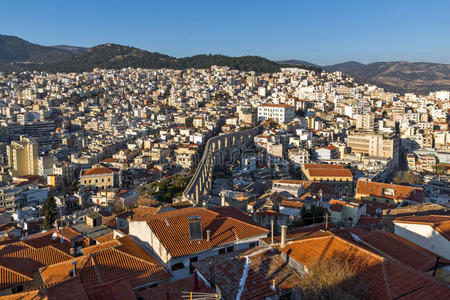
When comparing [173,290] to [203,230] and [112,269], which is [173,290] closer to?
[112,269]

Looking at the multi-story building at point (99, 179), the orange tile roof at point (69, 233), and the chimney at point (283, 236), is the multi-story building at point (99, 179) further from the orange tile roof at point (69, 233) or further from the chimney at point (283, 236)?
the chimney at point (283, 236)

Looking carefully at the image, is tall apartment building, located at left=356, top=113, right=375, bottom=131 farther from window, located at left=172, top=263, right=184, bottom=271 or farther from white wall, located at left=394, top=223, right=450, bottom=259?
window, located at left=172, top=263, right=184, bottom=271

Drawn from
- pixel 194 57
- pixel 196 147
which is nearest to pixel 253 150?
pixel 196 147

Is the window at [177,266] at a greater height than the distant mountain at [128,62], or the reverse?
the distant mountain at [128,62]

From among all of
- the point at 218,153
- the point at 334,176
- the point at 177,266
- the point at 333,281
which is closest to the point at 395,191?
the point at 334,176

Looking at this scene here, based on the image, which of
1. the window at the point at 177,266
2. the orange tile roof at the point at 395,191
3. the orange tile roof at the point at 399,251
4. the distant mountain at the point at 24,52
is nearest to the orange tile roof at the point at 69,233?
the window at the point at 177,266

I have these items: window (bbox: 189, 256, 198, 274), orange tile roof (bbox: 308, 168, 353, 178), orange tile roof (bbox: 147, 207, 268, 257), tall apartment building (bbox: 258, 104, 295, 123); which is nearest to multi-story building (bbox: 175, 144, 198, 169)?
orange tile roof (bbox: 308, 168, 353, 178)
